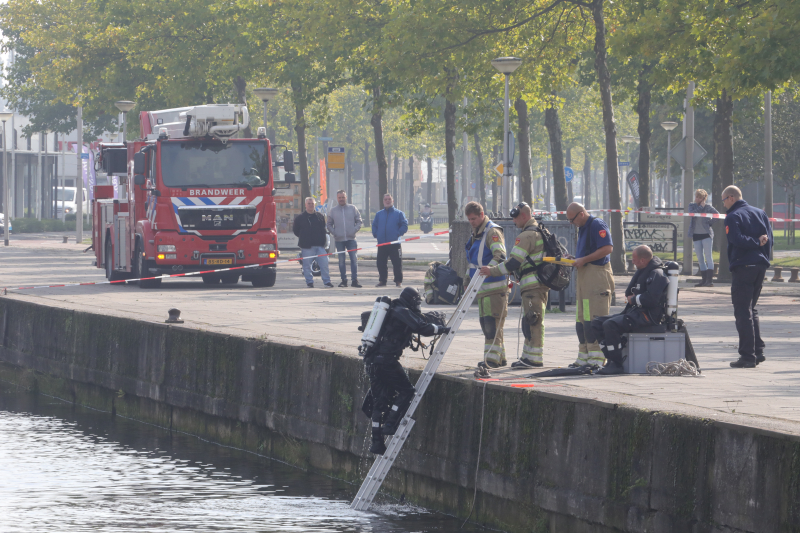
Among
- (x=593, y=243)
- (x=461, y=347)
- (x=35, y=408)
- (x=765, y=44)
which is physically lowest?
(x=35, y=408)

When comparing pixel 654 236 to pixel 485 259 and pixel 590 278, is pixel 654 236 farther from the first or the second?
pixel 590 278

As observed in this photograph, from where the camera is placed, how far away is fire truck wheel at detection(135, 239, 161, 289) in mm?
22422

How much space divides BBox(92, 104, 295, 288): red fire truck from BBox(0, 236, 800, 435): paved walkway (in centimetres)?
61

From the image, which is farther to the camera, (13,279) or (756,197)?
(756,197)

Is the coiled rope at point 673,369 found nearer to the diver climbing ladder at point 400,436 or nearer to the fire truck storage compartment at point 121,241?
the diver climbing ladder at point 400,436

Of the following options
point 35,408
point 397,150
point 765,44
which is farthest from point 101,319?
point 397,150

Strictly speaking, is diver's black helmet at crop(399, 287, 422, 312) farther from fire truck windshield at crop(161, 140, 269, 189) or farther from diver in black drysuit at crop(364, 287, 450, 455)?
fire truck windshield at crop(161, 140, 269, 189)

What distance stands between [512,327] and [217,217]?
8.54m

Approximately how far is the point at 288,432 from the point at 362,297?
8.37 metres

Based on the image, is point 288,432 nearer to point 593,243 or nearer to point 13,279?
point 593,243

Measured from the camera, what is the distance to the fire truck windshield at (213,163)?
874 inches

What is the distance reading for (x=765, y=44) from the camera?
1731 cm

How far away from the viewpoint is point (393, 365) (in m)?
9.44

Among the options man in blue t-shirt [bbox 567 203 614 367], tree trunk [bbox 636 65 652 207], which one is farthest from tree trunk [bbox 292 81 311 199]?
man in blue t-shirt [bbox 567 203 614 367]
